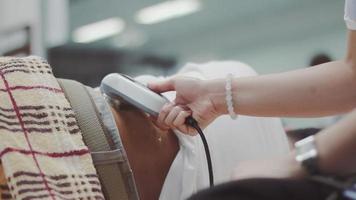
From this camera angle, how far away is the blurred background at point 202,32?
4.81 meters

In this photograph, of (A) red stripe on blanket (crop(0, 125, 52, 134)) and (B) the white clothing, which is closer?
(A) red stripe on blanket (crop(0, 125, 52, 134))

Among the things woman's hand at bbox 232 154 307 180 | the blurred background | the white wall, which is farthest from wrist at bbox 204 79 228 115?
the blurred background

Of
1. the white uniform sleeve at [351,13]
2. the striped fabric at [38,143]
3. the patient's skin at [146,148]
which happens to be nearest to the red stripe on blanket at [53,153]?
the striped fabric at [38,143]

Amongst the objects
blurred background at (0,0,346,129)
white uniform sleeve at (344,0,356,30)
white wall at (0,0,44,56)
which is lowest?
blurred background at (0,0,346,129)

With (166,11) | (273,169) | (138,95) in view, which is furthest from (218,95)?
(166,11)

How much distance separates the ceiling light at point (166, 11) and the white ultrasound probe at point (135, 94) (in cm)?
396

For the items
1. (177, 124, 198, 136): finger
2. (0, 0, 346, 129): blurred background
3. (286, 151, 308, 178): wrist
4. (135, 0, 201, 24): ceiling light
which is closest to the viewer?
(286, 151, 308, 178): wrist

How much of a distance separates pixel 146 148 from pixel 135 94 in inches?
3.4

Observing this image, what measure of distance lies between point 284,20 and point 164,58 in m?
1.08

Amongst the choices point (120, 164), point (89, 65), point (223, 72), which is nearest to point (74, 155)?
point (120, 164)

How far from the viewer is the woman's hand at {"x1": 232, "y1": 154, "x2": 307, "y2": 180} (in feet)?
1.55

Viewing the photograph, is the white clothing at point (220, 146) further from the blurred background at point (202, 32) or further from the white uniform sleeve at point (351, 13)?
the blurred background at point (202, 32)

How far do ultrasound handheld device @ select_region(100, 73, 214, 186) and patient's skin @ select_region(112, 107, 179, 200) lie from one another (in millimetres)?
32

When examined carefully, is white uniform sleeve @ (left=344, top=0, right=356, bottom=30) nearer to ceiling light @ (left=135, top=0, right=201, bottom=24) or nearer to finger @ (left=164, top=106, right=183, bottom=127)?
finger @ (left=164, top=106, right=183, bottom=127)
